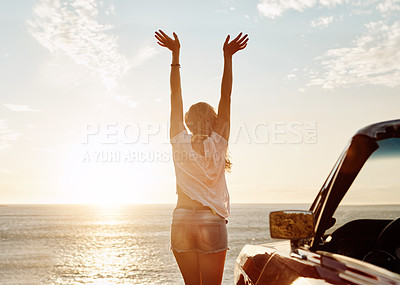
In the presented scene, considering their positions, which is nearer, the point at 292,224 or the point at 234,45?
the point at 292,224

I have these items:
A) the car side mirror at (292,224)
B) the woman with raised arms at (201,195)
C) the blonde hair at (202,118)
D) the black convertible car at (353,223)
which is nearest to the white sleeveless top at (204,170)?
the woman with raised arms at (201,195)

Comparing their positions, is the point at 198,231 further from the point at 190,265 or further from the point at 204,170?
the point at 204,170

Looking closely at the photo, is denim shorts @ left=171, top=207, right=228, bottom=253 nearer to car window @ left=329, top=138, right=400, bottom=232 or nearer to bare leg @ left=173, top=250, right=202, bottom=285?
bare leg @ left=173, top=250, right=202, bottom=285

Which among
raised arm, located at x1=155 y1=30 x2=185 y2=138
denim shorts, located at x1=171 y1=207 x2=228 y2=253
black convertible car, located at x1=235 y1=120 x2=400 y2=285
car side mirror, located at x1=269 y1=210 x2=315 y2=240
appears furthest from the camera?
raised arm, located at x1=155 y1=30 x2=185 y2=138

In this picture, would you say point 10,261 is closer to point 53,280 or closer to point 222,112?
point 53,280

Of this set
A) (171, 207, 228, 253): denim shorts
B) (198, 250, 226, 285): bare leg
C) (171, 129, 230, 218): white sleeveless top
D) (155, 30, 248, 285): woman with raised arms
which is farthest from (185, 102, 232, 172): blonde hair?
(198, 250, 226, 285): bare leg

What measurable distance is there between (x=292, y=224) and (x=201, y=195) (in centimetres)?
112

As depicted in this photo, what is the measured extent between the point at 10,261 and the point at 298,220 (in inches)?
1254

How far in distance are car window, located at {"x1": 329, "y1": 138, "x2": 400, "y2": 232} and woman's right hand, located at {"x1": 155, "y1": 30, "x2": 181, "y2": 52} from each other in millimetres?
2037

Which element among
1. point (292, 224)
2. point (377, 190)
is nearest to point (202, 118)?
point (292, 224)

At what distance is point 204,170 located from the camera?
9.85 ft

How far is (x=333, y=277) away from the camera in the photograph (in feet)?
5.39

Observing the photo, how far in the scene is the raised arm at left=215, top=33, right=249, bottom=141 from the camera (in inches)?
121

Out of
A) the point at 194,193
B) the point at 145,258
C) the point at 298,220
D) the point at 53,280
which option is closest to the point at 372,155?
the point at 298,220
